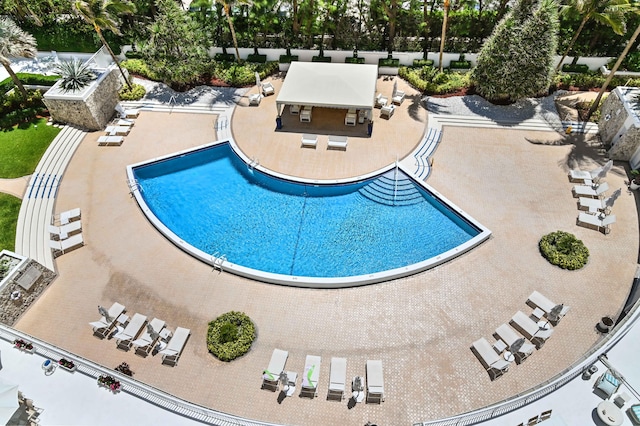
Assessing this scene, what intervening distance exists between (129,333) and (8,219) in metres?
11.9

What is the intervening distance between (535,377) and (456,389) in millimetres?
3383

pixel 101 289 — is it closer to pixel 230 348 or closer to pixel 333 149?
pixel 230 348

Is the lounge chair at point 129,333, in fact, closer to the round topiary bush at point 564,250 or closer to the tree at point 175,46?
the tree at point 175,46

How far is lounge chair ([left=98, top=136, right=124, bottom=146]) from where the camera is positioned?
28.5 metres

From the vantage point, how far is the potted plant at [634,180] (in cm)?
2382

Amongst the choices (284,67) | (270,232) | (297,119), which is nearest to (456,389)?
(270,232)

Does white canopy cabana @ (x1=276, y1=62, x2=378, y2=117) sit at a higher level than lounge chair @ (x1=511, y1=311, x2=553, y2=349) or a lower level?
higher

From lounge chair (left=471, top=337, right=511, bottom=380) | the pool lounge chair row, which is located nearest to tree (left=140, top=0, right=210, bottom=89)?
the pool lounge chair row

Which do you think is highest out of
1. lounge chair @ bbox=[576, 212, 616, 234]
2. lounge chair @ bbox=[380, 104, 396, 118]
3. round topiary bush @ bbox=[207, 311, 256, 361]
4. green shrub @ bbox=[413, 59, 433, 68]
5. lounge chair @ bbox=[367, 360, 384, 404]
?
green shrub @ bbox=[413, 59, 433, 68]

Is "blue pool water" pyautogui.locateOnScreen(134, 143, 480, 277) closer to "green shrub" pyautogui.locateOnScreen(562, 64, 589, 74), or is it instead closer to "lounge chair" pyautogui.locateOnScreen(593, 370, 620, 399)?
"lounge chair" pyautogui.locateOnScreen(593, 370, 620, 399)

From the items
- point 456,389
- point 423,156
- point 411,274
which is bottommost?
point 456,389

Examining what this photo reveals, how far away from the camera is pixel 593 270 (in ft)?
66.7

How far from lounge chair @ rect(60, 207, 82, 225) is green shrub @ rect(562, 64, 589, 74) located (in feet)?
120

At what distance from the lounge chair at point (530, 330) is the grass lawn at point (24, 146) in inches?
1185
